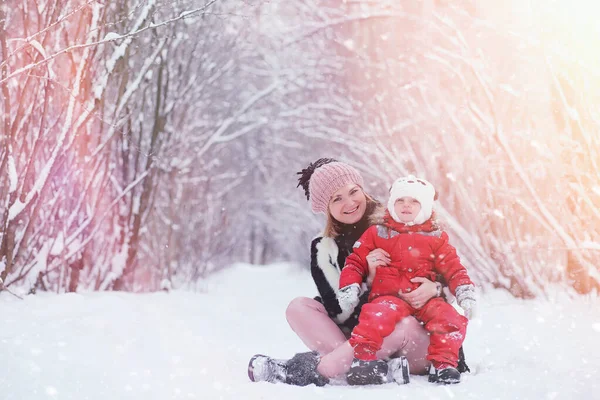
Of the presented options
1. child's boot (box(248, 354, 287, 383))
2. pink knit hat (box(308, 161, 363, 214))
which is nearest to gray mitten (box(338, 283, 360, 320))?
child's boot (box(248, 354, 287, 383))

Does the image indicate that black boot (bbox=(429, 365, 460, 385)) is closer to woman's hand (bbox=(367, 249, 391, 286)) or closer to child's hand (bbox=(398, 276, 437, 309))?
child's hand (bbox=(398, 276, 437, 309))

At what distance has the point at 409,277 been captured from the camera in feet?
9.09

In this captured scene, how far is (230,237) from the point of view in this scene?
12.4 m

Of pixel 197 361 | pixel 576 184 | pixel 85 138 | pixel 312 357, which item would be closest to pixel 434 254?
pixel 312 357

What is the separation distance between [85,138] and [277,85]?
8.34 feet

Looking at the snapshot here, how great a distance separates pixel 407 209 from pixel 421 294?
38 centimetres

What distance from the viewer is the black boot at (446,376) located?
2463mm

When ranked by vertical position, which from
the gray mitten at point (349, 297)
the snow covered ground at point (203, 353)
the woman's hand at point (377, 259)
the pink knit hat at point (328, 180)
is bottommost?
the snow covered ground at point (203, 353)

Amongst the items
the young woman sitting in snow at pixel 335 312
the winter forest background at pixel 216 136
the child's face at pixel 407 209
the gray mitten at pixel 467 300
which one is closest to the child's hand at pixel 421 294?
the young woman sitting in snow at pixel 335 312

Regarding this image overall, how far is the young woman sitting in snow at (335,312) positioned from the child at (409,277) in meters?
0.05

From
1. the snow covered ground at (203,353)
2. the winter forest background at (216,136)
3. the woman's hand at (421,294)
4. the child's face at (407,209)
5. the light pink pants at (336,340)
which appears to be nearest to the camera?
the snow covered ground at (203,353)

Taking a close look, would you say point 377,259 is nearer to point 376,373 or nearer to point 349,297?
point 349,297

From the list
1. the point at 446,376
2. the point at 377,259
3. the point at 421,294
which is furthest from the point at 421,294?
the point at 446,376

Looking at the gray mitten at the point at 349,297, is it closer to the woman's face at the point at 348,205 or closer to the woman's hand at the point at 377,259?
the woman's hand at the point at 377,259
